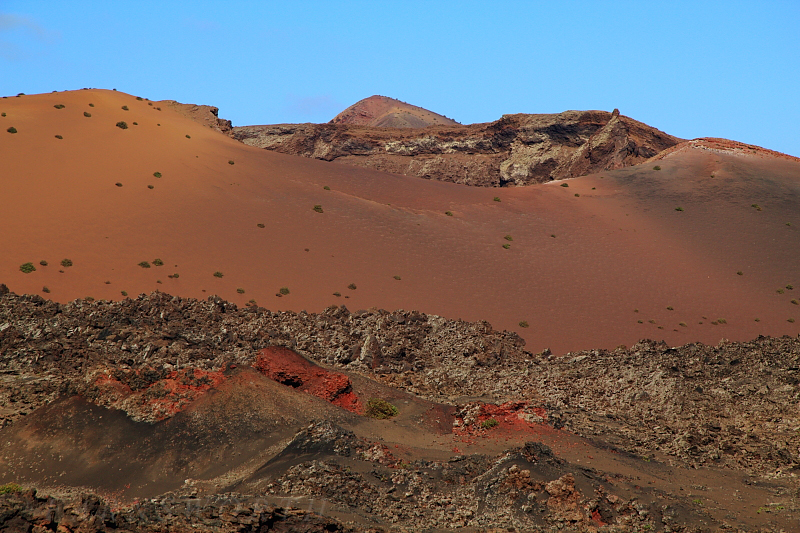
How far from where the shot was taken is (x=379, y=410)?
23.6 meters

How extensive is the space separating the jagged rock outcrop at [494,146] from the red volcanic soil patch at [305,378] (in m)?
58.4

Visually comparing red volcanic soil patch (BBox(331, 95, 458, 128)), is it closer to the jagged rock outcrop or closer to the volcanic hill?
the jagged rock outcrop

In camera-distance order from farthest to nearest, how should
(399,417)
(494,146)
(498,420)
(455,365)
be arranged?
(494,146)
(455,365)
(399,417)
(498,420)

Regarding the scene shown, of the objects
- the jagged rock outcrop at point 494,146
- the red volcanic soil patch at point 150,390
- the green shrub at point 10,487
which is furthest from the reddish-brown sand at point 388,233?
the green shrub at point 10,487

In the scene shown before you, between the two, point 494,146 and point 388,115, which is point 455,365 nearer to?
point 494,146

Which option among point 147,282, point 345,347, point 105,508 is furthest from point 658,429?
point 147,282

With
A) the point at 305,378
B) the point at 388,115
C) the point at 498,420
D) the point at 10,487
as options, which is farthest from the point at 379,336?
the point at 388,115

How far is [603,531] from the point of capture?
45.8ft

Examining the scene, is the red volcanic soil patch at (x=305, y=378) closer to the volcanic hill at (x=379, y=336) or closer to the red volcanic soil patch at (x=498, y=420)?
the volcanic hill at (x=379, y=336)

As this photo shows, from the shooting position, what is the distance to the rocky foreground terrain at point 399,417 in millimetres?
14367

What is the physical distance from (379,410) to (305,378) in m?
2.97

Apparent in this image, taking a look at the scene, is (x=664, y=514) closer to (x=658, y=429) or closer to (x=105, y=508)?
(x=658, y=429)

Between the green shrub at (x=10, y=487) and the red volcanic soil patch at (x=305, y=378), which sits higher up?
the red volcanic soil patch at (x=305, y=378)

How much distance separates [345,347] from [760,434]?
57.6 ft
